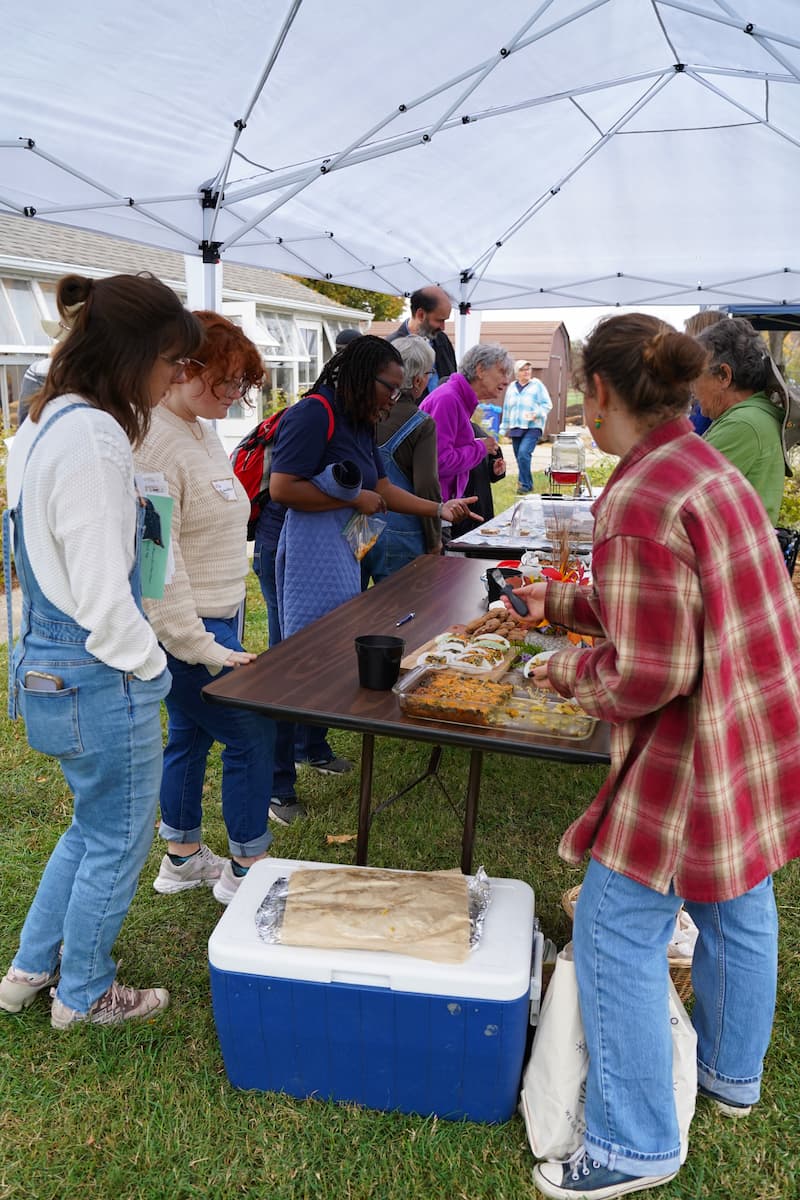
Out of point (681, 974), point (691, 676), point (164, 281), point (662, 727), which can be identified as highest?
point (164, 281)

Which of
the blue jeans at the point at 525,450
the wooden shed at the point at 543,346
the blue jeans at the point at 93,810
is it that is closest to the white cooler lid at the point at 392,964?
the blue jeans at the point at 93,810

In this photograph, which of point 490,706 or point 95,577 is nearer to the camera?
point 95,577

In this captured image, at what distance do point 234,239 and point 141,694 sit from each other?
4799mm

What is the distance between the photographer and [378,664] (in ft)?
7.11

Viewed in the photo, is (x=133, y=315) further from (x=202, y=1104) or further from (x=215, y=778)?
(x=215, y=778)

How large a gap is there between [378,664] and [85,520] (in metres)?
0.76

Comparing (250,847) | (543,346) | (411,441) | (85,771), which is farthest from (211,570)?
(543,346)

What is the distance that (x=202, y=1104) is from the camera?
1.99 metres

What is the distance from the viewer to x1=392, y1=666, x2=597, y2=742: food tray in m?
1.91

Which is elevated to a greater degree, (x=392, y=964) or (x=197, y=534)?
(x=197, y=534)

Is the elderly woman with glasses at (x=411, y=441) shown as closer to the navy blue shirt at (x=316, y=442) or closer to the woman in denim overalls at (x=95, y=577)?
the navy blue shirt at (x=316, y=442)

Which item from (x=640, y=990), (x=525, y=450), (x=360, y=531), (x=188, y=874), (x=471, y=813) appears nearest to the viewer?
(x=640, y=990)

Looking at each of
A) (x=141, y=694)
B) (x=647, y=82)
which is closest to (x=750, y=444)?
(x=141, y=694)

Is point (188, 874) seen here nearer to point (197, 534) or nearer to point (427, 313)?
point (197, 534)
